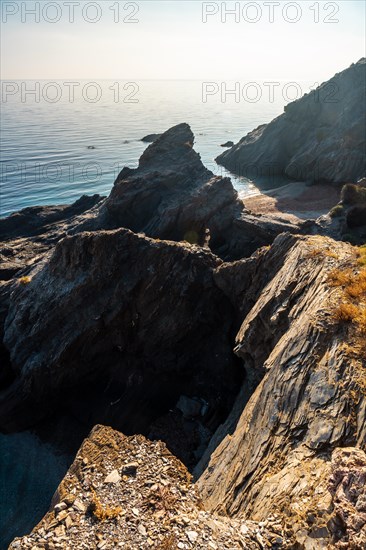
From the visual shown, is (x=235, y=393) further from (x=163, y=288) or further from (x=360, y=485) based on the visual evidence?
(x=360, y=485)

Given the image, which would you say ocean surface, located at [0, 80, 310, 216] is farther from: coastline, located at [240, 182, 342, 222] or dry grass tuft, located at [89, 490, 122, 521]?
dry grass tuft, located at [89, 490, 122, 521]

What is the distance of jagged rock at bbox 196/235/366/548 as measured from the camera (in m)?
8.93

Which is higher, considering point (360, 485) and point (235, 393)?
point (360, 485)

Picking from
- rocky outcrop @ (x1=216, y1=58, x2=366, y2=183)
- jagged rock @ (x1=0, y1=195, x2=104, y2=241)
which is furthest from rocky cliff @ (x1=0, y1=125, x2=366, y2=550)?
rocky outcrop @ (x1=216, y1=58, x2=366, y2=183)

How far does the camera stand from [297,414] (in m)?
11.0

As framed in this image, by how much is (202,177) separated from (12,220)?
26957 mm

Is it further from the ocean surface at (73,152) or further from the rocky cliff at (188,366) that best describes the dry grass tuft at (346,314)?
the ocean surface at (73,152)

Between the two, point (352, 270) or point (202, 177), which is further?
point (202, 177)

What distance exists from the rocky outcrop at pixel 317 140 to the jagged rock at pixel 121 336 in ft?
191

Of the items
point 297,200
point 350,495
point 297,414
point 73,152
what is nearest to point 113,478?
point 297,414

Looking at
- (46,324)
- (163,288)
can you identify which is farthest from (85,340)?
(163,288)

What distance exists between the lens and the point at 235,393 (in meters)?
24.1

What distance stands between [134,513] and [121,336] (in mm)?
16822

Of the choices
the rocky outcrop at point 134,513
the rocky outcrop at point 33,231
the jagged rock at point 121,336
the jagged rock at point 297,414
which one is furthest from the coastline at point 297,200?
the rocky outcrop at point 134,513
